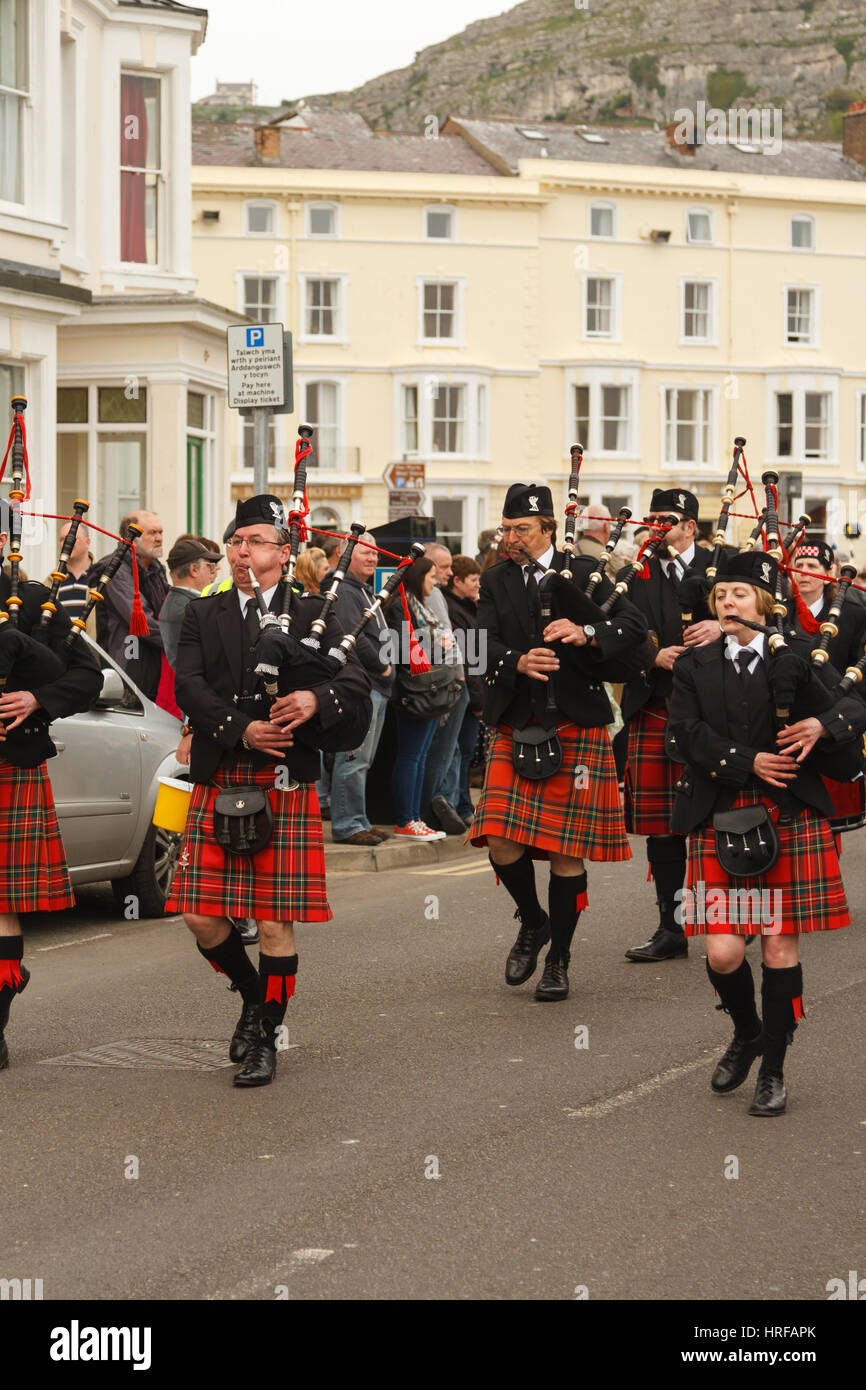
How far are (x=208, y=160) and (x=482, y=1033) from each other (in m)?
42.6

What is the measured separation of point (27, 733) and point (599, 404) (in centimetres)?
4241

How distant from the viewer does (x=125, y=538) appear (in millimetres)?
7082

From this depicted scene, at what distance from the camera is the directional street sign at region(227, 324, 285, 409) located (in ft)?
37.3

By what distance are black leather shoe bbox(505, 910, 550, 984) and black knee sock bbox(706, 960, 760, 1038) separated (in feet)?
5.65

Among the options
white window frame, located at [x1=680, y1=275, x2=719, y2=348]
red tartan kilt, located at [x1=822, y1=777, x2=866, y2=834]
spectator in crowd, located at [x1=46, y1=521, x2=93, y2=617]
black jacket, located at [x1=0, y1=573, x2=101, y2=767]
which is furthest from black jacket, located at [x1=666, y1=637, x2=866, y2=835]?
white window frame, located at [x1=680, y1=275, x2=719, y2=348]

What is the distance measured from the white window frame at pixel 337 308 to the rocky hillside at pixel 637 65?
102 m

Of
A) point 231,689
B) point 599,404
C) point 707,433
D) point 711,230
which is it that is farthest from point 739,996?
point 711,230

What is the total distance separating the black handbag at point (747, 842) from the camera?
18.7 ft

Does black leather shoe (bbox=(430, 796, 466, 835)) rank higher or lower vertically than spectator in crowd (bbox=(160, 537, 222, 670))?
lower

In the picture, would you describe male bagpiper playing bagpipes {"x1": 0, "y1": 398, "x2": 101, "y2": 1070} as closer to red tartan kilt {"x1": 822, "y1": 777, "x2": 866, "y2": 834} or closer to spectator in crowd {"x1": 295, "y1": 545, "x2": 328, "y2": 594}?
spectator in crowd {"x1": 295, "y1": 545, "x2": 328, "y2": 594}

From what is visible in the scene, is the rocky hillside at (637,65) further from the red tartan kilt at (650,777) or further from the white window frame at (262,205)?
the red tartan kilt at (650,777)

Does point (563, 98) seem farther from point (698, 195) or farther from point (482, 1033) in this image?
point (482, 1033)

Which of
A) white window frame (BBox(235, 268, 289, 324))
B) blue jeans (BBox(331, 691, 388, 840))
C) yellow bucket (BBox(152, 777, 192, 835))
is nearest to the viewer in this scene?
yellow bucket (BBox(152, 777, 192, 835))

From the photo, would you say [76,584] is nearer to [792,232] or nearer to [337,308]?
[337,308]
